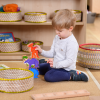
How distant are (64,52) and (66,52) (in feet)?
0.07

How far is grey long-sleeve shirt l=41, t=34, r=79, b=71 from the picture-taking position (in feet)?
4.59

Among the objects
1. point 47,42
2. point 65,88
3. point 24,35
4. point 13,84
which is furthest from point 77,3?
point 13,84

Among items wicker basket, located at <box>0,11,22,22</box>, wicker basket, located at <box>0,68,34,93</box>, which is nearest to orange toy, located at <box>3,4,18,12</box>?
wicker basket, located at <box>0,11,22,22</box>

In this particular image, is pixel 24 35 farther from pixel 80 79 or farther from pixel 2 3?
pixel 80 79

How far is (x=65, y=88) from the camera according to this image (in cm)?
129

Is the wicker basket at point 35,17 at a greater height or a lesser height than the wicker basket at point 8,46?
greater

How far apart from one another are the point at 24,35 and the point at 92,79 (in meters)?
1.12

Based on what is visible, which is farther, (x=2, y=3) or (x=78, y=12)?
(x=2, y=3)

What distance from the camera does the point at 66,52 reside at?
1.43 metres

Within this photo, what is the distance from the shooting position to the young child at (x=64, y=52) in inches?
53.6

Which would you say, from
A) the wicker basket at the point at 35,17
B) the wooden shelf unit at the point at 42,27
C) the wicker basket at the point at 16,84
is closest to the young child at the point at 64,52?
the wicker basket at the point at 16,84

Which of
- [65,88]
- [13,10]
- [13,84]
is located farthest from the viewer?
[13,10]

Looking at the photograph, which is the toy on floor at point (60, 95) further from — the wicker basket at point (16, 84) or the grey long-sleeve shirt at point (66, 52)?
the grey long-sleeve shirt at point (66, 52)

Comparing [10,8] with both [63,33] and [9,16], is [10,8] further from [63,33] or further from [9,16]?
[63,33]
